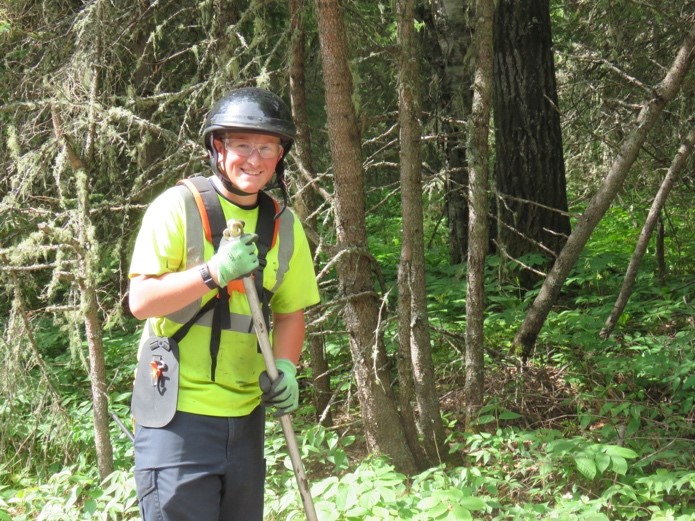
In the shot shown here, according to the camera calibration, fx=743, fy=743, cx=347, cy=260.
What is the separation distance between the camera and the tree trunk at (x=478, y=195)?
15.7ft

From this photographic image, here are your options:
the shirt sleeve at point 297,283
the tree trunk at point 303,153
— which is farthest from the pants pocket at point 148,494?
the tree trunk at point 303,153

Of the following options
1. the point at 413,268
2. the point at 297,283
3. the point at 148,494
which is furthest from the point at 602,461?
the point at 148,494

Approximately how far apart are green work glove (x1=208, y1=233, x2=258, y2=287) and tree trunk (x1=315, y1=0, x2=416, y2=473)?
1877mm

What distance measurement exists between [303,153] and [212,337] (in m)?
2.89

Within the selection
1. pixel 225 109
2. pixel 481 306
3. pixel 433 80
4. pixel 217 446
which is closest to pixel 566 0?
pixel 433 80

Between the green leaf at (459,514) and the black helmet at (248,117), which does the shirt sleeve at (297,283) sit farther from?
the green leaf at (459,514)

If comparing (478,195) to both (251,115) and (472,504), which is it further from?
(251,115)

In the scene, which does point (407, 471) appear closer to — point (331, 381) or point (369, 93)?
point (331, 381)

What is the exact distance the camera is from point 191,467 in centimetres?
264

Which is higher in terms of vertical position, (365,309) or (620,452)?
(365,309)

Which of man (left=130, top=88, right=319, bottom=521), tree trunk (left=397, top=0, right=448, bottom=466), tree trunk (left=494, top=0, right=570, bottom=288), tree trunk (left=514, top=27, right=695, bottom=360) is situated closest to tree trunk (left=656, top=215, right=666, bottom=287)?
tree trunk (left=494, top=0, right=570, bottom=288)

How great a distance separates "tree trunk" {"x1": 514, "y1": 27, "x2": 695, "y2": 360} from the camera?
5.09 meters

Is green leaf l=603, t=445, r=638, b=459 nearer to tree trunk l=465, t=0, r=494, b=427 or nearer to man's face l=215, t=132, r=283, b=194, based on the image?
tree trunk l=465, t=0, r=494, b=427

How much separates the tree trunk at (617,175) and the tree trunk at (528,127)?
175cm
